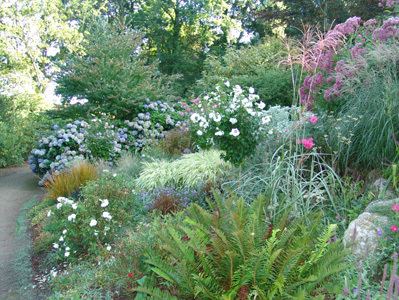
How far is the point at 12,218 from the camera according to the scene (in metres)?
5.47

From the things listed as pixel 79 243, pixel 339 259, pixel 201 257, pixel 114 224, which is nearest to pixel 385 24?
pixel 339 259

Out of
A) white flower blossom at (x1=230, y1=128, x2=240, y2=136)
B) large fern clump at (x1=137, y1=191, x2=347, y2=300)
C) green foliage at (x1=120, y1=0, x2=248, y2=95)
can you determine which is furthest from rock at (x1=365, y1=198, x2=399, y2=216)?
green foliage at (x1=120, y1=0, x2=248, y2=95)

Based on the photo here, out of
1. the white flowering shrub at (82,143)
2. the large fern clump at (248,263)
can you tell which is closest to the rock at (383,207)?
the large fern clump at (248,263)

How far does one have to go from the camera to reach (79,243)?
3799 mm

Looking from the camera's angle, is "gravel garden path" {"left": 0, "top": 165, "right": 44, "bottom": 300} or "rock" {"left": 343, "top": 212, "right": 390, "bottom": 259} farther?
"gravel garden path" {"left": 0, "top": 165, "right": 44, "bottom": 300}

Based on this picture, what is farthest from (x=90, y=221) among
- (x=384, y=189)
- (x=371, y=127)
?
(x=371, y=127)

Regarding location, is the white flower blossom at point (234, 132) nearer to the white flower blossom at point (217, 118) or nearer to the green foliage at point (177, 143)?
the white flower blossom at point (217, 118)

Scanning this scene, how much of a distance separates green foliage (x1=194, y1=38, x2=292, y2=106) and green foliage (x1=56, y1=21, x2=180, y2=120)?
248 cm

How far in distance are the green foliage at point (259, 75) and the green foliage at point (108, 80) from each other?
8.13 ft

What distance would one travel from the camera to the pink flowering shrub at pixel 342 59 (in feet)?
13.1

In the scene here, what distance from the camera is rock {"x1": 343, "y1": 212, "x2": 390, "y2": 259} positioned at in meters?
2.46

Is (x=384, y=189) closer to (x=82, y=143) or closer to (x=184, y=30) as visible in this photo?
(x=82, y=143)

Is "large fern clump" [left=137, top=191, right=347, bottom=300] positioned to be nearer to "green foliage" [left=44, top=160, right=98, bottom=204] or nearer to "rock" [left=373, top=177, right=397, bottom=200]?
"rock" [left=373, top=177, right=397, bottom=200]

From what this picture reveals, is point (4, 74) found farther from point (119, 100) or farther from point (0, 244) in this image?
point (0, 244)
